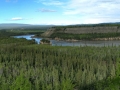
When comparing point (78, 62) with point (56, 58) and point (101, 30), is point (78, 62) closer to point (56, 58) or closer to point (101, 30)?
point (56, 58)

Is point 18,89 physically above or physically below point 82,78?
above

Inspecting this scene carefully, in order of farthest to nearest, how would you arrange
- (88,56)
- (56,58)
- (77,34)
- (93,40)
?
(77,34)
(93,40)
(88,56)
(56,58)

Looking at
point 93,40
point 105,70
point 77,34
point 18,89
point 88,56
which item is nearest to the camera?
point 18,89

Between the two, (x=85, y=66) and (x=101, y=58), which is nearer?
(x=85, y=66)

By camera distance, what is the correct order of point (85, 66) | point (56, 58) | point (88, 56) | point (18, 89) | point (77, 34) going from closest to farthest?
point (18, 89), point (85, 66), point (56, 58), point (88, 56), point (77, 34)

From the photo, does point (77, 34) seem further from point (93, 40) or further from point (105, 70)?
point (105, 70)

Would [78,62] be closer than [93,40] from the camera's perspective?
Yes

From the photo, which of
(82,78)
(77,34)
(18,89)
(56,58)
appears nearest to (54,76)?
(82,78)

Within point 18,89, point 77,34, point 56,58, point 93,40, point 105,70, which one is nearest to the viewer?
point 18,89

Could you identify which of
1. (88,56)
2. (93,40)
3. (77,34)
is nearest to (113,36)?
(93,40)
